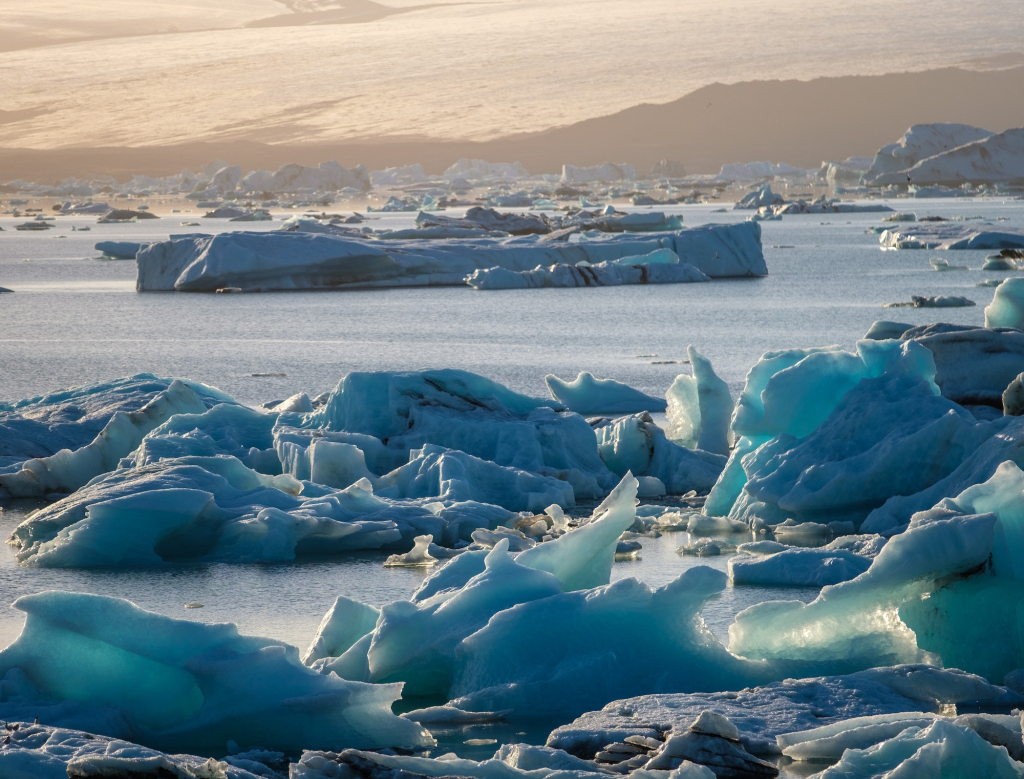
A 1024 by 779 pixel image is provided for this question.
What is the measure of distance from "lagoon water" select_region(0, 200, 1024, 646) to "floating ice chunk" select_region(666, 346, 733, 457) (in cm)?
235

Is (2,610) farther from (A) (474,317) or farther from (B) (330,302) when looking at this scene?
(B) (330,302)

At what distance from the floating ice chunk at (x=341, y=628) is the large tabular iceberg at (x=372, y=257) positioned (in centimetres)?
1903

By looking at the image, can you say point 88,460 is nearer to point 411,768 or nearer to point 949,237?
point 411,768

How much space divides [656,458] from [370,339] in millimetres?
9129

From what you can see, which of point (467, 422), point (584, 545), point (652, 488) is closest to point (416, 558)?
point (584, 545)

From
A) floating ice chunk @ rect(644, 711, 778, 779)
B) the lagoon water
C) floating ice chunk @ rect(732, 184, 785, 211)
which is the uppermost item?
floating ice chunk @ rect(644, 711, 778, 779)

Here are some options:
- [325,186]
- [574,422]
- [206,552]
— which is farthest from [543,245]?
[325,186]

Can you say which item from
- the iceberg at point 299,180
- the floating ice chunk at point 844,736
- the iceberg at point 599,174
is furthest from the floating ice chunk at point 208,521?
the iceberg at point 599,174

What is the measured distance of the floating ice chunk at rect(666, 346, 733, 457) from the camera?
30.0 feet

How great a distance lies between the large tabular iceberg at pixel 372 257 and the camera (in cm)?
2348

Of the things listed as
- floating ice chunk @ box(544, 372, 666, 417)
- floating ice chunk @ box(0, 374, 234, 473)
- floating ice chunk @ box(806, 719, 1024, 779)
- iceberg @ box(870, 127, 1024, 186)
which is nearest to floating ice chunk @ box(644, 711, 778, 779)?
floating ice chunk @ box(806, 719, 1024, 779)

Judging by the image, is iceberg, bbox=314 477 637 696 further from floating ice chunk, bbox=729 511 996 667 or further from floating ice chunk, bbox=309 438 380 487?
floating ice chunk, bbox=309 438 380 487

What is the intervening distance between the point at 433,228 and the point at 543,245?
559 centimetres

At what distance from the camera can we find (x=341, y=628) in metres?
4.75
